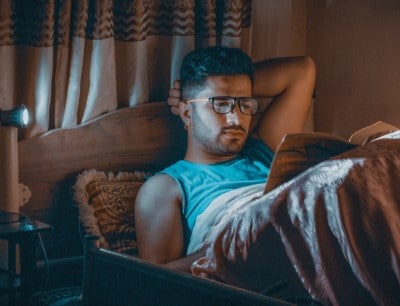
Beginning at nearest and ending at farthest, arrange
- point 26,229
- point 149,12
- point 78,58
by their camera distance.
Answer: point 26,229
point 78,58
point 149,12

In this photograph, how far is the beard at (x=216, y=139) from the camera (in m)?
2.10

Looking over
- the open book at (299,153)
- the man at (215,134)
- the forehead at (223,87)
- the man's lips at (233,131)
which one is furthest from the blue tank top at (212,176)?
the open book at (299,153)

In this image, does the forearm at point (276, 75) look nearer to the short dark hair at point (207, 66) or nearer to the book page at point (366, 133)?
the short dark hair at point (207, 66)

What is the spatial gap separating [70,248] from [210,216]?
51 centimetres

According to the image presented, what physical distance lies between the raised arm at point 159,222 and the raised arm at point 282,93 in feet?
1.54

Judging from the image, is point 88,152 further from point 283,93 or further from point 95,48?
point 283,93

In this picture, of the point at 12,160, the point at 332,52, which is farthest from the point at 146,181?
the point at 332,52

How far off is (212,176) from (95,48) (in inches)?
23.1

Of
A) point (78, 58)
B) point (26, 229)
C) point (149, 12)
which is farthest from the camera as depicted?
point (149, 12)

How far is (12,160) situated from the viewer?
189 centimetres

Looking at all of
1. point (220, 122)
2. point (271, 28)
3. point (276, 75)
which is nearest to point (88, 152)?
point (220, 122)

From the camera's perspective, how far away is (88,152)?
85.1 inches

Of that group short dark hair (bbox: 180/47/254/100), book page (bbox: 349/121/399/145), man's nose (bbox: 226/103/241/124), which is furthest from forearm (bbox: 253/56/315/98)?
book page (bbox: 349/121/399/145)

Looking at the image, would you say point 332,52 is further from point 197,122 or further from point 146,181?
point 146,181
